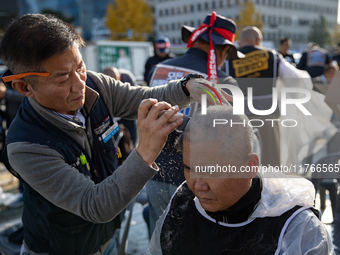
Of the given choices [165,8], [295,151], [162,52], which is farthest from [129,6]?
[295,151]

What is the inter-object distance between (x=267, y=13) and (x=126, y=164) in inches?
1878

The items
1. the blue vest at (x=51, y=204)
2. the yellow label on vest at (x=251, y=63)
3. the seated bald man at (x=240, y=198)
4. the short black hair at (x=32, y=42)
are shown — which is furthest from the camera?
the yellow label on vest at (x=251, y=63)

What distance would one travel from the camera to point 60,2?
64.8m

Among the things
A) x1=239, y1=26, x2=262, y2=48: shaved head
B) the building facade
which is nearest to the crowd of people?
x1=239, y1=26, x2=262, y2=48: shaved head

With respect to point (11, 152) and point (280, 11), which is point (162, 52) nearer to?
point (11, 152)

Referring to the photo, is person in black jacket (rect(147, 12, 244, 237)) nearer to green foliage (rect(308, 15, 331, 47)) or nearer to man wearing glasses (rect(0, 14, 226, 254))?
man wearing glasses (rect(0, 14, 226, 254))

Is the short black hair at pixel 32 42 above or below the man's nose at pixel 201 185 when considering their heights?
above

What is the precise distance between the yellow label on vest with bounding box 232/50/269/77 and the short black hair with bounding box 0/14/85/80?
6.89 ft

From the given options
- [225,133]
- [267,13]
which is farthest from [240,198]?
[267,13]

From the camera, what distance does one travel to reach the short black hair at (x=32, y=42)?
1278 millimetres

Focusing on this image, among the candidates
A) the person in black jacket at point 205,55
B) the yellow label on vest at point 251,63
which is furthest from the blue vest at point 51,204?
the yellow label on vest at point 251,63

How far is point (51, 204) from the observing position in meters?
1.49

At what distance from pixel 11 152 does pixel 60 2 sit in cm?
7175

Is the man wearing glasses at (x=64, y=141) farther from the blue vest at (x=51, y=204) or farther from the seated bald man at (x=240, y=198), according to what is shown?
the seated bald man at (x=240, y=198)
